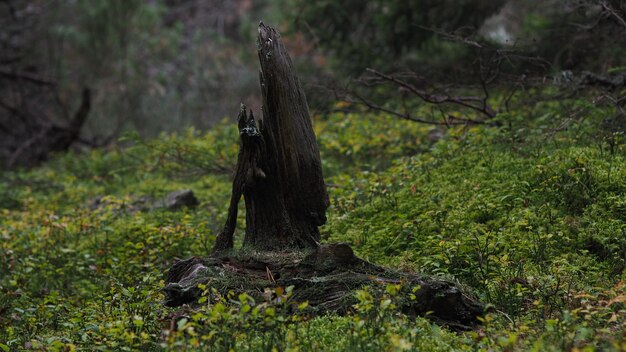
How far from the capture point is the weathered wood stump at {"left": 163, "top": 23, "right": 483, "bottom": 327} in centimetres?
574

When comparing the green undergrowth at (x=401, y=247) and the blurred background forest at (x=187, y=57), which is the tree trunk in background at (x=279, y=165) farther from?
the blurred background forest at (x=187, y=57)

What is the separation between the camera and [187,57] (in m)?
23.3

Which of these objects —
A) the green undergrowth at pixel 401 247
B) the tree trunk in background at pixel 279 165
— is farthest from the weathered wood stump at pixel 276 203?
the green undergrowth at pixel 401 247

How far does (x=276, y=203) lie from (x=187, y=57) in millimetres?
18161

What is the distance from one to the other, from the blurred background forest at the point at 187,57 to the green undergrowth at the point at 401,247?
7.81 feet

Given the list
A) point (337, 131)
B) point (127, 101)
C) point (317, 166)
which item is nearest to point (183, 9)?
point (127, 101)

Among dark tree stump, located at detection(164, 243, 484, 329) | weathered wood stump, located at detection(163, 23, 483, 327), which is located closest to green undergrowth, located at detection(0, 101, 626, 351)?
dark tree stump, located at detection(164, 243, 484, 329)

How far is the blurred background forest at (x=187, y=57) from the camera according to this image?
13.5m

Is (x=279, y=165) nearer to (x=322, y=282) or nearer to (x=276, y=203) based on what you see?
(x=276, y=203)

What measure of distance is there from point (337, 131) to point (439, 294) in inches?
328

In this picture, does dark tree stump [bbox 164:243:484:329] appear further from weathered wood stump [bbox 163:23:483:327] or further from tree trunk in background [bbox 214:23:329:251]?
tree trunk in background [bbox 214:23:329:251]

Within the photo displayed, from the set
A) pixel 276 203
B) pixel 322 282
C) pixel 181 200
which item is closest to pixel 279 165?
pixel 276 203

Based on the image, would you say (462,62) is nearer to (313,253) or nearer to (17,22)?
(313,253)

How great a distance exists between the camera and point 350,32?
594 inches
